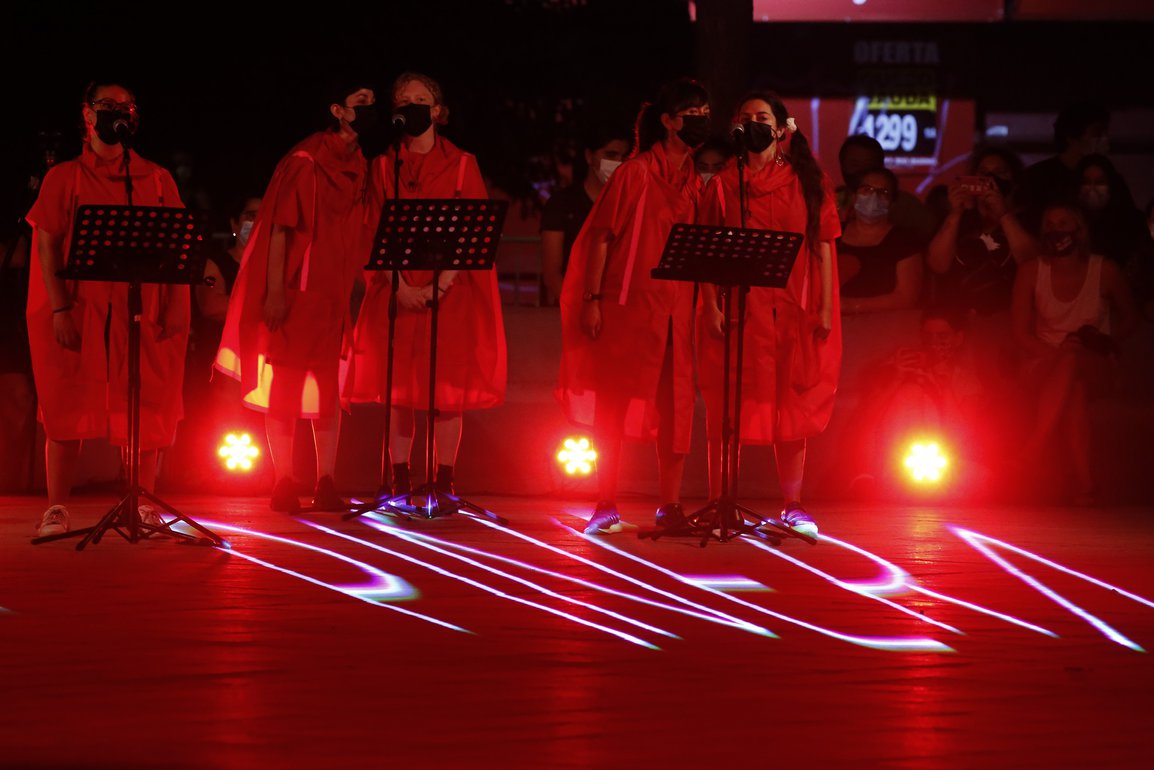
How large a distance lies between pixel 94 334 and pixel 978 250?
196 inches

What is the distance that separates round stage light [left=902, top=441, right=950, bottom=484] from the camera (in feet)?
32.9

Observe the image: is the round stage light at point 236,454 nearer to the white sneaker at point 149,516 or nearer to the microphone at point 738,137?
the white sneaker at point 149,516

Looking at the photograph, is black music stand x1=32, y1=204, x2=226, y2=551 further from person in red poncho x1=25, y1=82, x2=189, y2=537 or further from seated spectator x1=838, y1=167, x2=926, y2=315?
seated spectator x1=838, y1=167, x2=926, y2=315

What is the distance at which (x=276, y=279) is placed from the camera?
883 cm

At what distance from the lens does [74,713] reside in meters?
4.84

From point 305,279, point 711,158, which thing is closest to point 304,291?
point 305,279

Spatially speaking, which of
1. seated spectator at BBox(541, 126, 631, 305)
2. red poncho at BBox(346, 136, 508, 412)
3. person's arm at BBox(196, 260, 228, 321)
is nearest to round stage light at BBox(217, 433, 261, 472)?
person's arm at BBox(196, 260, 228, 321)

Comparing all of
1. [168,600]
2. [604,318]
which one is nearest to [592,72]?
[604,318]

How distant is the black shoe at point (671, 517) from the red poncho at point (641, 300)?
0.26 meters

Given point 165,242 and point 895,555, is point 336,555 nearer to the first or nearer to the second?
point 165,242

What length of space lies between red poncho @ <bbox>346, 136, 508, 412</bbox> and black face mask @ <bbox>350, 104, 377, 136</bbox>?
0.64ft

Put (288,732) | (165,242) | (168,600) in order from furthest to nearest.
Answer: (165,242), (168,600), (288,732)

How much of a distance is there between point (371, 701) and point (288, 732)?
0.39 meters

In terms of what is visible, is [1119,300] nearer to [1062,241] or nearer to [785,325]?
[1062,241]
